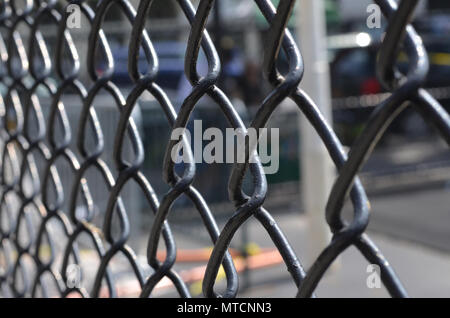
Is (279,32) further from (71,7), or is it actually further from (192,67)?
(71,7)

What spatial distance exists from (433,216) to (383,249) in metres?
1.42

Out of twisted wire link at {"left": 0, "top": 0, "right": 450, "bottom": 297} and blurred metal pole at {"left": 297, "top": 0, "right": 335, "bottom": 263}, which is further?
blurred metal pole at {"left": 297, "top": 0, "right": 335, "bottom": 263}

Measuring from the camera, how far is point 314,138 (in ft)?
18.1

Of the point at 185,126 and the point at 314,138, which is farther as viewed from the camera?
the point at 314,138

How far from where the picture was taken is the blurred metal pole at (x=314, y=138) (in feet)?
17.8

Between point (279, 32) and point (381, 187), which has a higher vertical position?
point (279, 32)

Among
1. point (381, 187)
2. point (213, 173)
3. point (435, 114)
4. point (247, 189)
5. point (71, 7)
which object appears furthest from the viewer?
point (381, 187)

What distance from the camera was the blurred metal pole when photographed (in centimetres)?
542

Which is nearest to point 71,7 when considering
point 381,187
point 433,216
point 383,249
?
point 383,249

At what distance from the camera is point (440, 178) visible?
941 centimetres

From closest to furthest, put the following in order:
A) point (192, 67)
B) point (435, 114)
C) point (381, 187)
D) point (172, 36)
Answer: point (435, 114) → point (192, 67) → point (381, 187) → point (172, 36)

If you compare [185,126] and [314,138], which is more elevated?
[185,126]

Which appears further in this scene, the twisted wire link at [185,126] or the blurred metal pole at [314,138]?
the blurred metal pole at [314,138]
